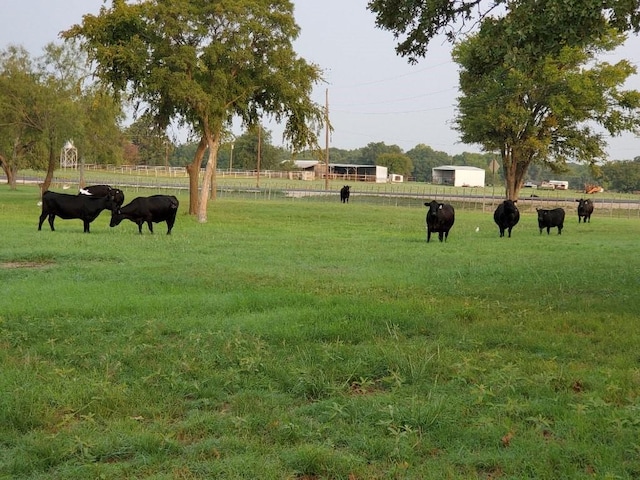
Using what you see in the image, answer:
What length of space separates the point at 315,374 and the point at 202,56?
2328 centimetres

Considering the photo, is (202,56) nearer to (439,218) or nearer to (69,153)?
(439,218)

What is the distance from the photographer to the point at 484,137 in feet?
153

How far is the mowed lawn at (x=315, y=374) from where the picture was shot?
165 inches

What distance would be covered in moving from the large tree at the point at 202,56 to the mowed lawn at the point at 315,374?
600 inches

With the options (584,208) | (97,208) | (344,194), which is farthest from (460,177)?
(97,208)

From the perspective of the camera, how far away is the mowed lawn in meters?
4.18

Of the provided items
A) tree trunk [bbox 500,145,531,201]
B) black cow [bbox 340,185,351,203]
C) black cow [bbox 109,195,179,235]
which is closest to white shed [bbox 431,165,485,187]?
tree trunk [bbox 500,145,531,201]

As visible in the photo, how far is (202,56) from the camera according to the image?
26.9m

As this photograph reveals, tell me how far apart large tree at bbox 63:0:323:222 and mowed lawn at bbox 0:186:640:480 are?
50.0ft

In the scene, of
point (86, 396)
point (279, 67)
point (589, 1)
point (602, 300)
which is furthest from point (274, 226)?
point (86, 396)

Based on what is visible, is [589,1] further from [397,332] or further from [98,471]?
[98,471]

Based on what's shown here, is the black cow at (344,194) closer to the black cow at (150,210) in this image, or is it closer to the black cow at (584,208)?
the black cow at (584,208)

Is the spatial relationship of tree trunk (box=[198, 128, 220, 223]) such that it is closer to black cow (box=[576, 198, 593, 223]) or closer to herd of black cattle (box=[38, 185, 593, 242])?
herd of black cattle (box=[38, 185, 593, 242])

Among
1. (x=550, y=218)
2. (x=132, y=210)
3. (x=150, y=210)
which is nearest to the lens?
(x=132, y=210)
